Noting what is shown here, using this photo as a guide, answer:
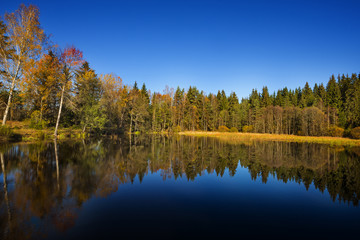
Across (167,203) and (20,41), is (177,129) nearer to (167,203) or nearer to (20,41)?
(20,41)

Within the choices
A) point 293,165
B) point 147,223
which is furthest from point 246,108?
point 147,223

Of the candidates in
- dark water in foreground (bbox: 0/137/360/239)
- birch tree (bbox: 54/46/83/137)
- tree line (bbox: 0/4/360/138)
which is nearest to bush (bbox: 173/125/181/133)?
tree line (bbox: 0/4/360/138)

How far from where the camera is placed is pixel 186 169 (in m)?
11.5

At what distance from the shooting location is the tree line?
21422mm

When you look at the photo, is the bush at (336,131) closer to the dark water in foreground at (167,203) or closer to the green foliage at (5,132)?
the dark water in foreground at (167,203)

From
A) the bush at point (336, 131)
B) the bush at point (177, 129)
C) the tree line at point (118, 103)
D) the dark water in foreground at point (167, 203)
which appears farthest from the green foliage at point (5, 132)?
the bush at point (336, 131)

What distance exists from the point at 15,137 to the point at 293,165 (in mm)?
27849

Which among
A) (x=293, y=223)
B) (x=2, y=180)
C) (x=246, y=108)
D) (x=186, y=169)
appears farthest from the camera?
(x=246, y=108)

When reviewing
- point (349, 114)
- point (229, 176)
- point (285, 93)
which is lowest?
point (229, 176)

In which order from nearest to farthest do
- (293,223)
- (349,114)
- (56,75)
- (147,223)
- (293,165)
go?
(147,223), (293,223), (293,165), (56,75), (349,114)

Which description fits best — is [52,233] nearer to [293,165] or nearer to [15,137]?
[293,165]

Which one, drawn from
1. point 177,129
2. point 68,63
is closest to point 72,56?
point 68,63

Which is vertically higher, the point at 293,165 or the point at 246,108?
the point at 246,108

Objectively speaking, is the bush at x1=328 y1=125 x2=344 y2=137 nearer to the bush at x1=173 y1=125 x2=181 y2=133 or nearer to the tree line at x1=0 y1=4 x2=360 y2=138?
the tree line at x1=0 y1=4 x2=360 y2=138
